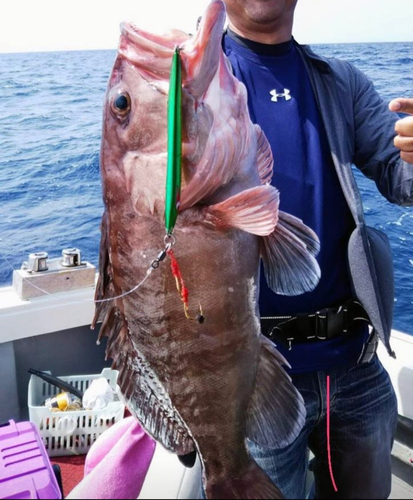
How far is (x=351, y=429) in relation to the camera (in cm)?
224

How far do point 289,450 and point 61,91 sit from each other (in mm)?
11531

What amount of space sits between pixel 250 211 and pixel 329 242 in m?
0.89

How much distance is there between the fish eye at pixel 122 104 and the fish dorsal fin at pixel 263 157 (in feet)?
1.23

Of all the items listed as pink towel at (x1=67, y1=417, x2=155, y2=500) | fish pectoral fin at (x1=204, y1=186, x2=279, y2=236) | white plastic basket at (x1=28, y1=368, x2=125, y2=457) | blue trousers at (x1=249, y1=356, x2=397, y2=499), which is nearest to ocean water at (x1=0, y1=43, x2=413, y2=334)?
white plastic basket at (x1=28, y1=368, x2=125, y2=457)

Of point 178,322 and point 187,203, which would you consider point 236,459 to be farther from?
point 187,203

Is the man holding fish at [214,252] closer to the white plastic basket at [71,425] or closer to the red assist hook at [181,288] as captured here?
the red assist hook at [181,288]

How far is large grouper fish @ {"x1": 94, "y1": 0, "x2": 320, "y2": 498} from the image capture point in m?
1.39

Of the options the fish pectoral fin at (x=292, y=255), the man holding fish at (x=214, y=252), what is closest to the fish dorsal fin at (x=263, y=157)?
the man holding fish at (x=214, y=252)

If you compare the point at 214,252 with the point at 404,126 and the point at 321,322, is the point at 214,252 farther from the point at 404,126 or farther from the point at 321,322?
the point at 321,322

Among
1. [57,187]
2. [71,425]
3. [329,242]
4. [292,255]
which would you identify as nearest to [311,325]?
[329,242]

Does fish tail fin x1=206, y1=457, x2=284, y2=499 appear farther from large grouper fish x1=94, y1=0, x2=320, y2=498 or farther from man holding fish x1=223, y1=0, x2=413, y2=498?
man holding fish x1=223, y1=0, x2=413, y2=498

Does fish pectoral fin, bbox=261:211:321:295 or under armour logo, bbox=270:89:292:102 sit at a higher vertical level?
under armour logo, bbox=270:89:292:102

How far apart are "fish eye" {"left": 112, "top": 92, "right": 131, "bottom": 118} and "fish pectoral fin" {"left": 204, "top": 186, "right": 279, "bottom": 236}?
352 mm

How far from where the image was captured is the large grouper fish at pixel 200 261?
1387 millimetres
